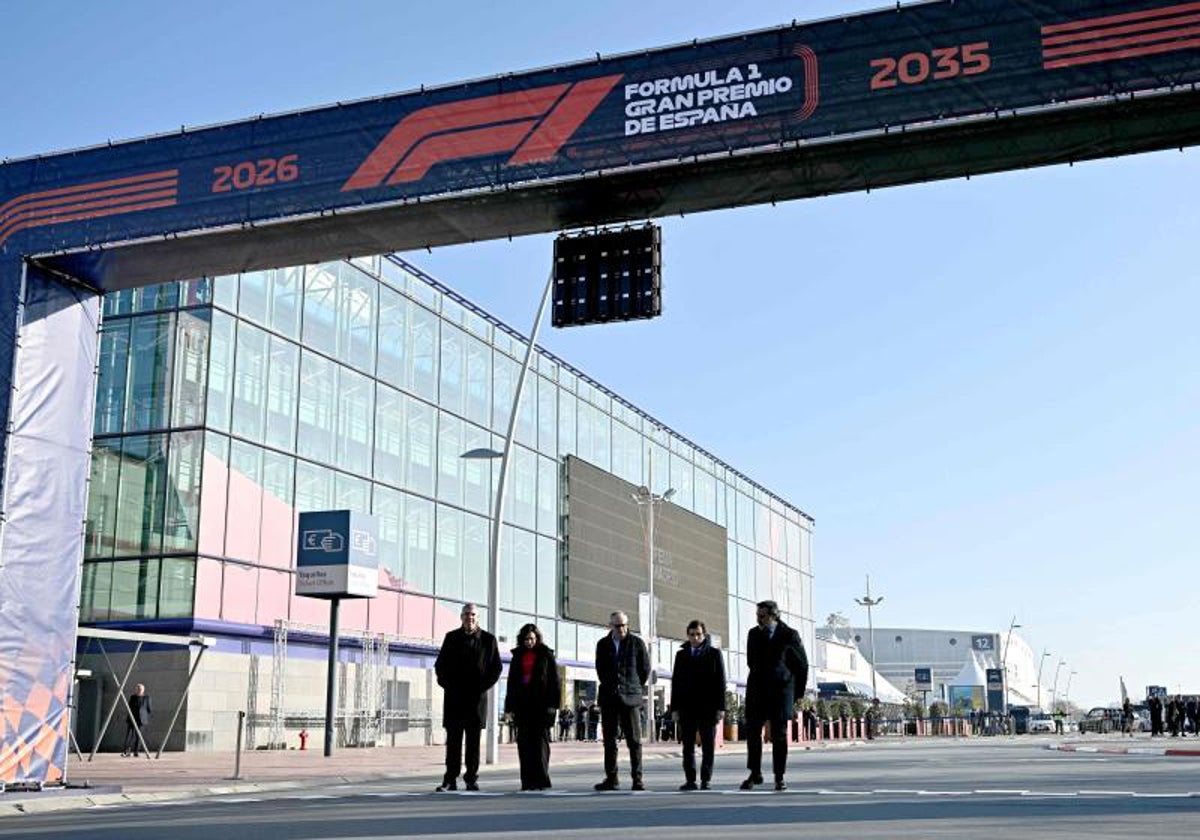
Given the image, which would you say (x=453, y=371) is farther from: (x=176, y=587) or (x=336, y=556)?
(x=336, y=556)

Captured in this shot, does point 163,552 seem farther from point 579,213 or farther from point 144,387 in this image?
point 579,213

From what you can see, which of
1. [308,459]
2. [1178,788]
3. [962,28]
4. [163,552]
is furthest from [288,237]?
[308,459]

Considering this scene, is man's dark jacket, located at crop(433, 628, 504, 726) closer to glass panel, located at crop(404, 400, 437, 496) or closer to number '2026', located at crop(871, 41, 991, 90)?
number '2026', located at crop(871, 41, 991, 90)

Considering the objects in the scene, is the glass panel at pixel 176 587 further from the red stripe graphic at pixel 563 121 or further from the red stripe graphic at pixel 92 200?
the red stripe graphic at pixel 563 121

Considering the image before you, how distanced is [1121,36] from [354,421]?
3110 centimetres

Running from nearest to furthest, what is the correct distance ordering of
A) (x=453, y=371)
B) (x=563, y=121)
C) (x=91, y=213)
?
1. (x=563, y=121)
2. (x=91, y=213)
3. (x=453, y=371)

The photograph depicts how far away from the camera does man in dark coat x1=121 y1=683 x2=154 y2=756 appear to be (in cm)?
2944

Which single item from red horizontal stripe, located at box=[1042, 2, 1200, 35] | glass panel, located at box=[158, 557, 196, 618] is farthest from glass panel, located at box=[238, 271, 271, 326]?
red horizontal stripe, located at box=[1042, 2, 1200, 35]

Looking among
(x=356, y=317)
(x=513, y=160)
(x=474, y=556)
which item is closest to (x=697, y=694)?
(x=513, y=160)

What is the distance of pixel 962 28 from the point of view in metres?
14.3

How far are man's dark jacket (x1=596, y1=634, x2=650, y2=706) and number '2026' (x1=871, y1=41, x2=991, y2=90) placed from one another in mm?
6402

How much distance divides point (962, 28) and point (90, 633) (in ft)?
61.9

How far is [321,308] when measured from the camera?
40.5 metres

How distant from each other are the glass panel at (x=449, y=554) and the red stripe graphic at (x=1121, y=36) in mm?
34709
